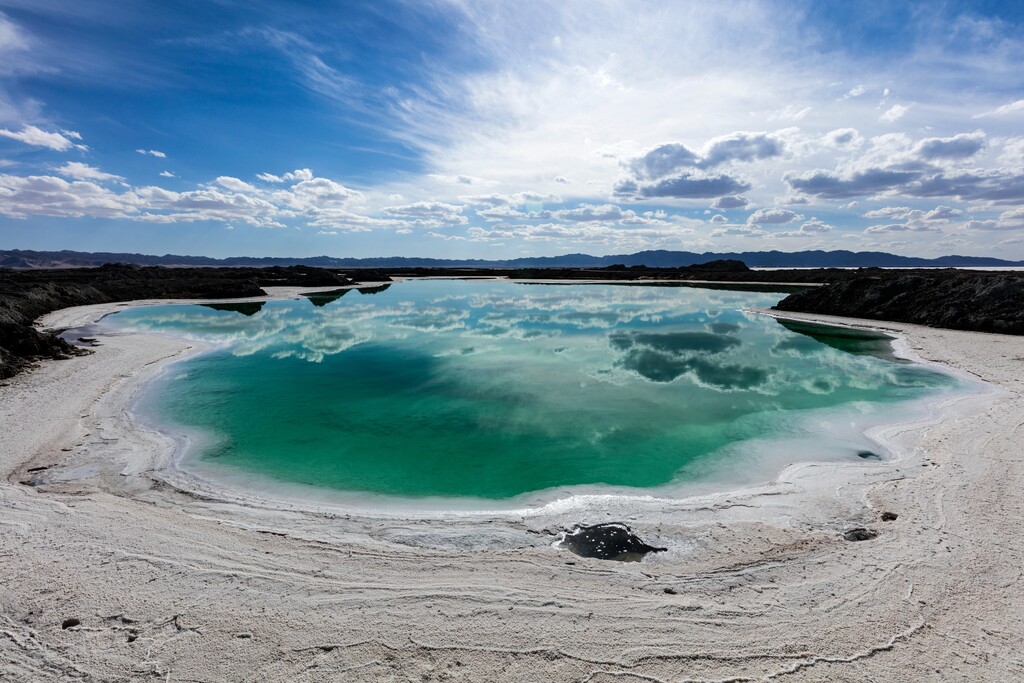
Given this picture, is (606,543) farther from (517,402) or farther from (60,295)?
(60,295)

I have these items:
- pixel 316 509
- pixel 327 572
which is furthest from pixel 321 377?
pixel 327 572

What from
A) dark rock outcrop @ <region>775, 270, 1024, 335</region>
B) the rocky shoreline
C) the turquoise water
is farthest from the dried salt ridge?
dark rock outcrop @ <region>775, 270, 1024, 335</region>

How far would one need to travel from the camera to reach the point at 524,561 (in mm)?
6551

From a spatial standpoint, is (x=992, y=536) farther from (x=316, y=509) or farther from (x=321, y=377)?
(x=321, y=377)

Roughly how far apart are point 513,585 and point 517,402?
9.26m

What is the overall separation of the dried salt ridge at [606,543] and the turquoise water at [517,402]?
1857mm

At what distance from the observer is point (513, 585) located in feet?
19.6

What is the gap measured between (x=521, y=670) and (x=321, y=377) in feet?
52.2

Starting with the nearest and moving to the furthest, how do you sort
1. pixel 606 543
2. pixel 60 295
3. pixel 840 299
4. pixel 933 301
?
1. pixel 606 543
2. pixel 933 301
3. pixel 840 299
4. pixel 60 295

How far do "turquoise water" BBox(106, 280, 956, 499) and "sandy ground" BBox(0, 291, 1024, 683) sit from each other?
1.79m

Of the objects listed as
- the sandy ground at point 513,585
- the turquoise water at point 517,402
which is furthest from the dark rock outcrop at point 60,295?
the sandy ground at point 513,585

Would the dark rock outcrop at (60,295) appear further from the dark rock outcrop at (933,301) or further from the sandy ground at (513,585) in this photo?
the dark rock outcrop at (933,301)

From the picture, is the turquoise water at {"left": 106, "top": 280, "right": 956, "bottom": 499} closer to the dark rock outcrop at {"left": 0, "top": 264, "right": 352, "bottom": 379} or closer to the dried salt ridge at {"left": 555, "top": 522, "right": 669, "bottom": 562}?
the dried salt ridge at {"left": 555, "top": 522, "right": 669, "bottom": 562}

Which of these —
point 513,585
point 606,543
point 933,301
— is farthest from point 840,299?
point 513,585
